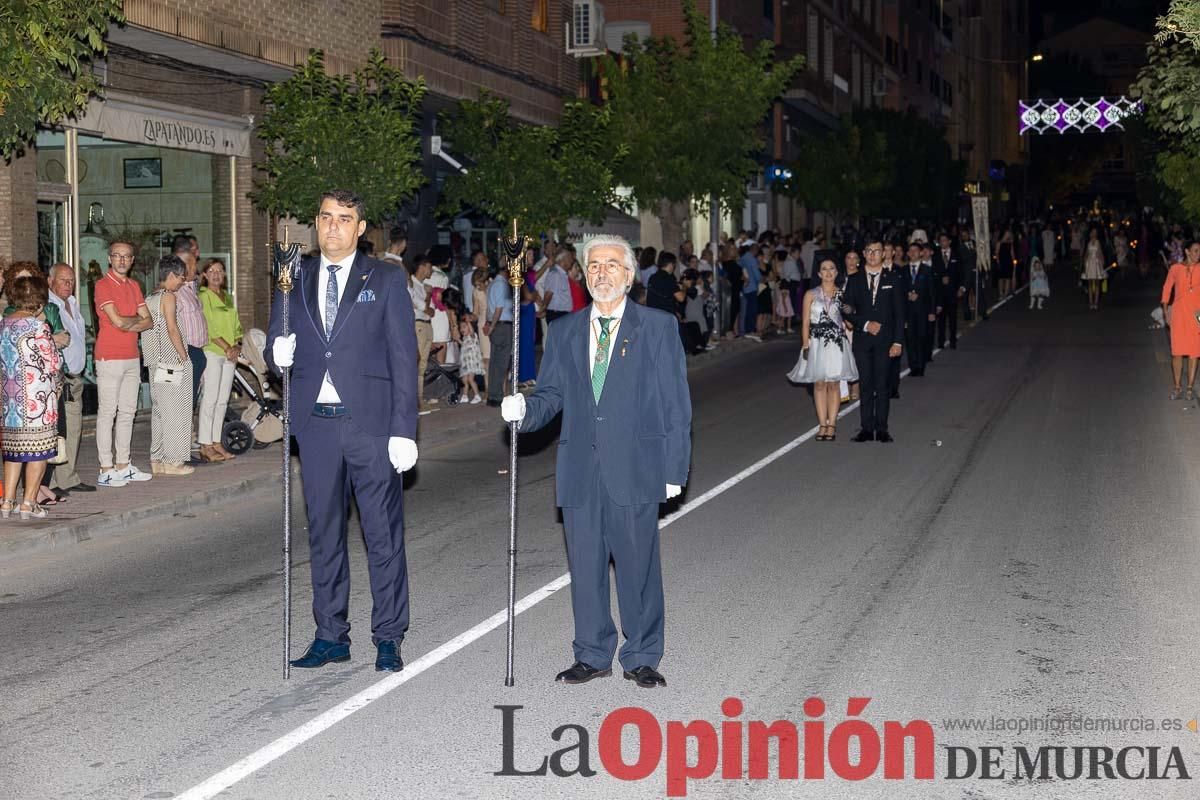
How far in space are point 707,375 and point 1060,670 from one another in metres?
18.2

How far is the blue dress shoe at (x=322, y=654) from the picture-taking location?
7.39 meters

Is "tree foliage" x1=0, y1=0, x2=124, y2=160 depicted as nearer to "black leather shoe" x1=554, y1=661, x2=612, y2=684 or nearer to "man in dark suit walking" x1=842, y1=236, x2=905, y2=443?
"black leather shoe" x1=554, y1=661, x2=612, y2=684

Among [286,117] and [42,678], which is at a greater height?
[286,117]

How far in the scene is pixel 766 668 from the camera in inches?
292

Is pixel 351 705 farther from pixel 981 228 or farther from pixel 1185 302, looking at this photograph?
pixel 981 228

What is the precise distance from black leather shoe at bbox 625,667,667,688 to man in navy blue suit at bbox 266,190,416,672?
1.04m

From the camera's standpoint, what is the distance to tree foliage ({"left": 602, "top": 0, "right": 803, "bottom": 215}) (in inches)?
1302

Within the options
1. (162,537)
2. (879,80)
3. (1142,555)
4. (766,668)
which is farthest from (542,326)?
(879,80)

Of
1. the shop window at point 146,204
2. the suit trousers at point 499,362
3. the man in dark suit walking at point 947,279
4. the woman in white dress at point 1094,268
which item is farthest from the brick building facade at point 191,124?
the woman in white dress at point 1094,268

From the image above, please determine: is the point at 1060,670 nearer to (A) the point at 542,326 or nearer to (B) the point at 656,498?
(B) the point at 656,498

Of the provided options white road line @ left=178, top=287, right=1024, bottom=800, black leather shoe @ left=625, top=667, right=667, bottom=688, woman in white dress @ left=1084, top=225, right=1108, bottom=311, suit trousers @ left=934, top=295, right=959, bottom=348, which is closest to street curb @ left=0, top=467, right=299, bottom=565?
white road line @ left=178, top=287, right=1024, bottom=800

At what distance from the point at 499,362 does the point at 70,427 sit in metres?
8.13

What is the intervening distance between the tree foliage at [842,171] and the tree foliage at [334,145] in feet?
97.5

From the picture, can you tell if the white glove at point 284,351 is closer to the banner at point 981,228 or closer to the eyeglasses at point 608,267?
the eyeglasses at point 608,267
